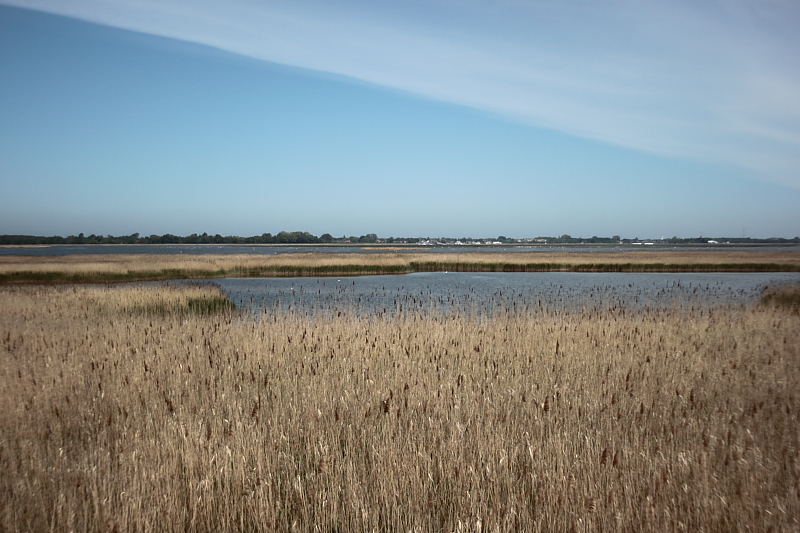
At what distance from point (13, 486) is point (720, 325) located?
12384mm

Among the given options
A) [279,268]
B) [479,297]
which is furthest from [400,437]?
[279,268]

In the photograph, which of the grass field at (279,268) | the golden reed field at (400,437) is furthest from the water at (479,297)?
the grass field at (279,268)

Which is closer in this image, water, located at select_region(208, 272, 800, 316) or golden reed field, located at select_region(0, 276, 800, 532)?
golden reed field, located at select_region(0, 276, 800, 532)

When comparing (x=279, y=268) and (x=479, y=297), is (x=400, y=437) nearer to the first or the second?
(x=479, y=297)

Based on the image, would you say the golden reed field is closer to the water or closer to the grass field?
the water

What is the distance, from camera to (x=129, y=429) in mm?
5020

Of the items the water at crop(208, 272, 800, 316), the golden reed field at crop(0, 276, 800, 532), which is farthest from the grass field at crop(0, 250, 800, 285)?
the golden reed field at crop(0, 276, 800, 532)

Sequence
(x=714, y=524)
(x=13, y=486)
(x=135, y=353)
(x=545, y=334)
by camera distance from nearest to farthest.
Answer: (x=714, y=524), (x=13, y=486), (x=135, y=353), (x=545, y=334)

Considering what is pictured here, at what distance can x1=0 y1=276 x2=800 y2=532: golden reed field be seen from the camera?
3533 millimetres

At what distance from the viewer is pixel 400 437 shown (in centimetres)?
454

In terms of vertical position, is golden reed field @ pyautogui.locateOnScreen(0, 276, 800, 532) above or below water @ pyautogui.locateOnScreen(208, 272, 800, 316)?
above

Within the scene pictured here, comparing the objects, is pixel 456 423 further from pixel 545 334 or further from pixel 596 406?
pixel 545 334

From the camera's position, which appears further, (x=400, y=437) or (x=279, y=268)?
(x=279, y=268)

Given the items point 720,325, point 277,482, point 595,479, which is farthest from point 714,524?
point 720,325
